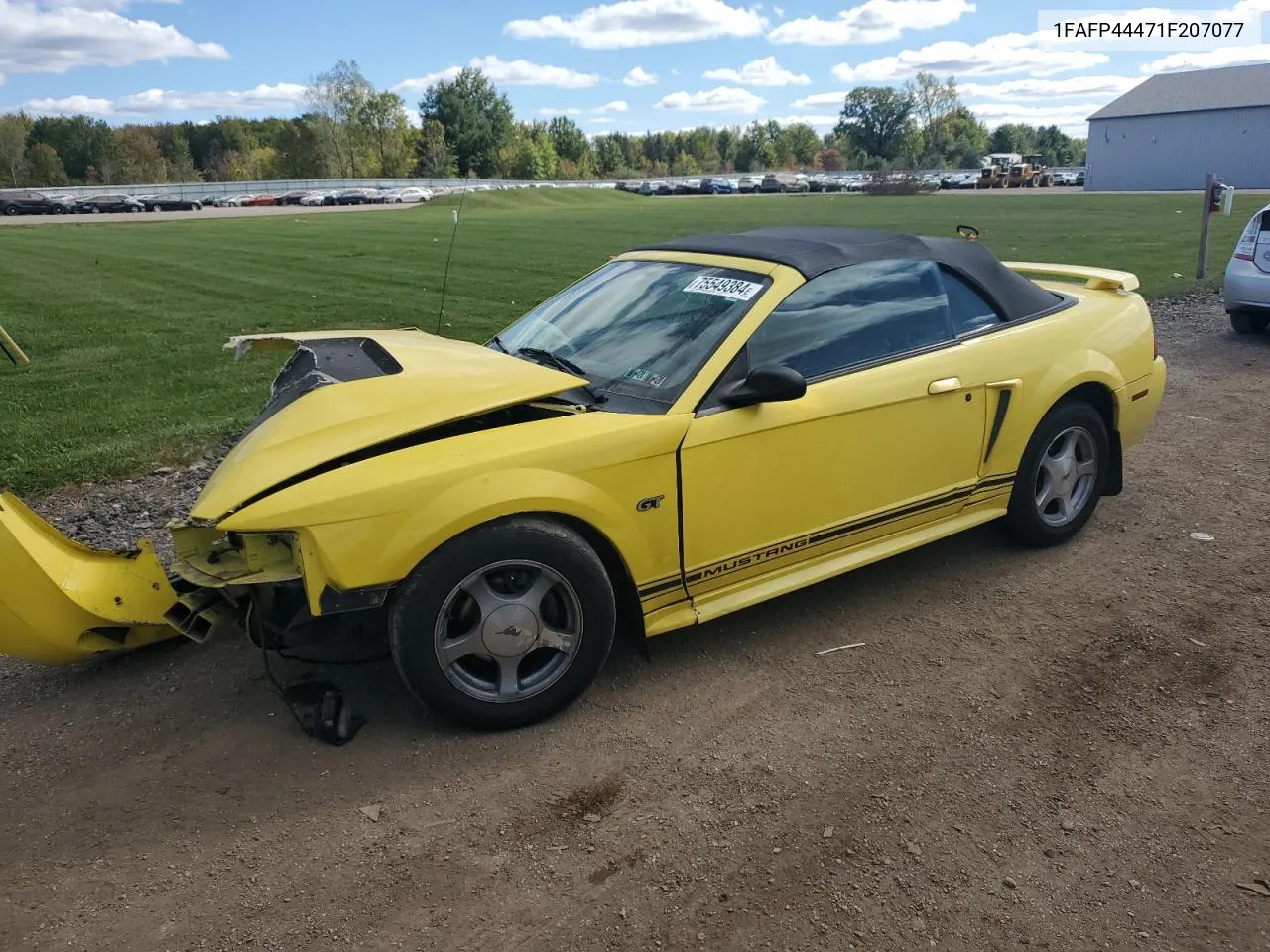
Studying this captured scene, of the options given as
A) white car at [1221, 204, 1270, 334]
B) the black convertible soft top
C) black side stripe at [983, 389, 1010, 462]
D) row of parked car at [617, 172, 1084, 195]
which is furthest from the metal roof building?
black side stripe at [983, 389, 1010, 462]

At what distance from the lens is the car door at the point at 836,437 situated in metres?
3.35

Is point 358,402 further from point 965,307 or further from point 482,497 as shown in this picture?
point 965,307

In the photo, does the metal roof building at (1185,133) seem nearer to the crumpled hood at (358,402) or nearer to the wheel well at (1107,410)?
the wheel well at (1107,410)

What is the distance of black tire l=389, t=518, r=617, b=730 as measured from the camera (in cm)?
290

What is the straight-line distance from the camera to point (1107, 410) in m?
4.57

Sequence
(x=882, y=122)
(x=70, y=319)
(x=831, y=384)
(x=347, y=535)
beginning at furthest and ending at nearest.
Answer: (x=882, y=122) < (x=70, y=319) < (x=831, y=384) < (x=347, y=535)

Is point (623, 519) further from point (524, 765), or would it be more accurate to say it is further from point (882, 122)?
point (882, 122)

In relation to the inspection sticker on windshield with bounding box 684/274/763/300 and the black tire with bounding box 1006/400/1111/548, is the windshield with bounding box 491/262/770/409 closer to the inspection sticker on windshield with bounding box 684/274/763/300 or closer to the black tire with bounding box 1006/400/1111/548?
the inspection sticker on windshield with bounding box 684/274/763/300

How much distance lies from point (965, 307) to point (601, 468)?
203 centimetres

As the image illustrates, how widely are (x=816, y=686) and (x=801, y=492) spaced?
72cm

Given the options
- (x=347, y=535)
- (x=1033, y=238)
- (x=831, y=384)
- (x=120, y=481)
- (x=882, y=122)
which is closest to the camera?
(x=347, y=535)

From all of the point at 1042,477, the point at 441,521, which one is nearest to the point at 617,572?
the point at 441,521

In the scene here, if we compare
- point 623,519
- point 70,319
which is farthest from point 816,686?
point 70,319

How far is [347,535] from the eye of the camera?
2791 millimetres
